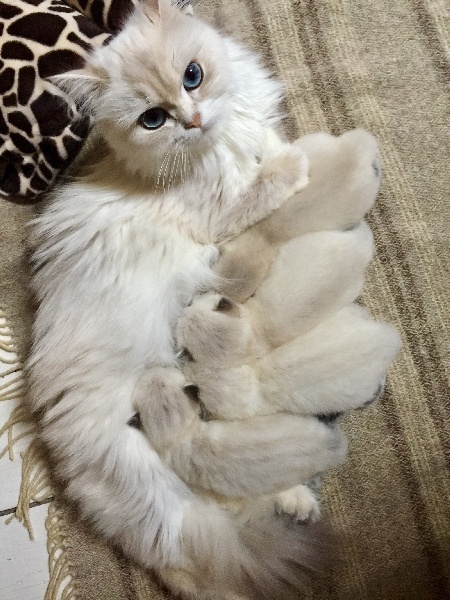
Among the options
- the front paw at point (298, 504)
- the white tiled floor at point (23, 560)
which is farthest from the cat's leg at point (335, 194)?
the white tiled floor at point (23, 560)

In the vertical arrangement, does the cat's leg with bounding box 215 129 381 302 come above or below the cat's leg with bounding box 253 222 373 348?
above

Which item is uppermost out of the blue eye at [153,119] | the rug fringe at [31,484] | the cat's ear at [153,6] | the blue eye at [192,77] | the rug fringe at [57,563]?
the cat's ear at [153,6]

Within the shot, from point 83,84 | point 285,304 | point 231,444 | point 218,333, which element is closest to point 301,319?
point 285,304

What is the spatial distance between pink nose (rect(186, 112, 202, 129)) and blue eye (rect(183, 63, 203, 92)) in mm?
55

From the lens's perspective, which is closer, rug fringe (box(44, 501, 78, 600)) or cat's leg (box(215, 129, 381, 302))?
cat's leg (box(215, 129, 381, 302))

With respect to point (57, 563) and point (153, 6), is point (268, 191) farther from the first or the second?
point (57, 563)

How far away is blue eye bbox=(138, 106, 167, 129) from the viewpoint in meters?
1.04

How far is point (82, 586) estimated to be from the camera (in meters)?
1.29

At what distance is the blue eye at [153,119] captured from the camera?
3.42 feet

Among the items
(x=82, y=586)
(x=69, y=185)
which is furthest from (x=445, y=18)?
(x=82, y=586)

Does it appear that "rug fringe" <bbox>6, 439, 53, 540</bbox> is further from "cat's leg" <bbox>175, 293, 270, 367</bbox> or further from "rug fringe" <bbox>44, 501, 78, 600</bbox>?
"cat's leg" <bbox>175, 293, 270, 367</bbox>

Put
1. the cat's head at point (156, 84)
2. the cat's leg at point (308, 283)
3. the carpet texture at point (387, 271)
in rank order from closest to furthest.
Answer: the cat's head at point (156, 84), the cat's leg at point (308, 283), the carpet texture at point (387, 271)

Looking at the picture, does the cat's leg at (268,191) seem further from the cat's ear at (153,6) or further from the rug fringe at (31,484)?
the rug fringe at (31,484)

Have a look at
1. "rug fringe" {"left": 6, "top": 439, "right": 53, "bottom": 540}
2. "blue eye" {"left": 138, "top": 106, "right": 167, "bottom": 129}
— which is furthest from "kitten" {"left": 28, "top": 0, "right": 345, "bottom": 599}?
"rug fringe" {"left": 6, "top": 439, "right": 53, "bottom": 540}
